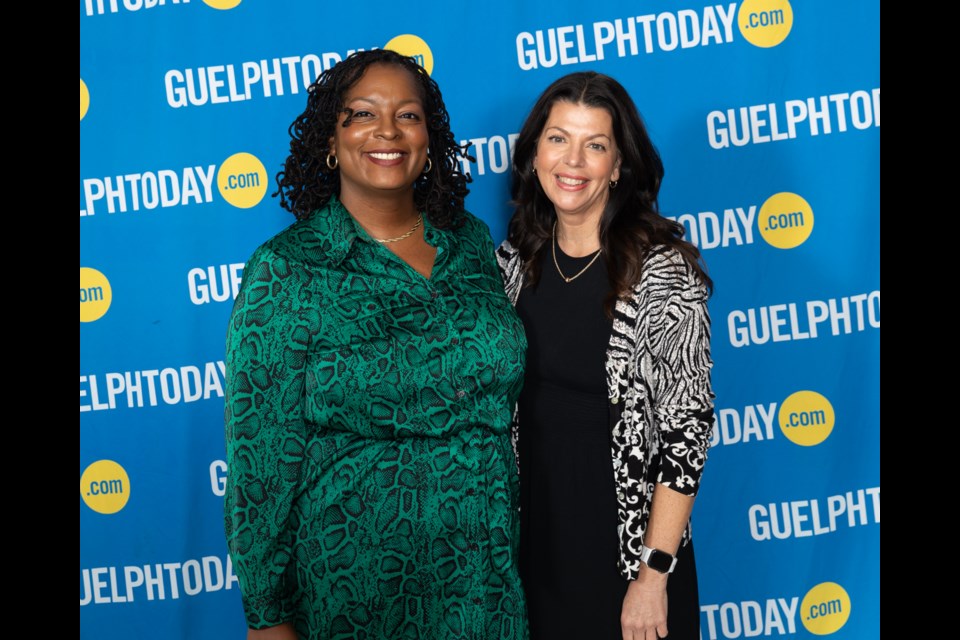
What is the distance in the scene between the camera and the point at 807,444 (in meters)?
2.93

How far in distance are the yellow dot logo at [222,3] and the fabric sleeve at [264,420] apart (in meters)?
1.38

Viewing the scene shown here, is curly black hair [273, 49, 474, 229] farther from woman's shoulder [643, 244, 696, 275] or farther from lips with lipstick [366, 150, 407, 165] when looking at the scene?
woman's shoulder [643, 244, 696, 275]

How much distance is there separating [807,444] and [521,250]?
1.34 m

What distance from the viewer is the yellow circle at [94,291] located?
9.26ft

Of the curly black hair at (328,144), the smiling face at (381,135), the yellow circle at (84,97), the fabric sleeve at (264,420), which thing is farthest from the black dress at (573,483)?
the yellow circle at (84,97)

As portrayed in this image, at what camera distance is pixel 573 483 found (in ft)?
6.57

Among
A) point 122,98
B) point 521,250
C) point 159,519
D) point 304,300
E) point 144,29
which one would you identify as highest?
point 144,29

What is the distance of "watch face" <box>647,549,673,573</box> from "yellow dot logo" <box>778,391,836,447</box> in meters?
1.16

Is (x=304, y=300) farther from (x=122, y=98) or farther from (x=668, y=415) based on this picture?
(x=122, y=98)

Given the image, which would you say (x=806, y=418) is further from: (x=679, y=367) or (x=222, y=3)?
(x=222, y=3)

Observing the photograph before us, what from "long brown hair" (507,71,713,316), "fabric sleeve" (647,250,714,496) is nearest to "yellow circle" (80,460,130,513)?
"long brown hair" (507,71,713,316)

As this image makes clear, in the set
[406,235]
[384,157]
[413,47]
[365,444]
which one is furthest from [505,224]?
[365,444]

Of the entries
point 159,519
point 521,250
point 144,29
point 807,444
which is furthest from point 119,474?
point 807,444

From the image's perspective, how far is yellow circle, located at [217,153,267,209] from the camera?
9.18ft
